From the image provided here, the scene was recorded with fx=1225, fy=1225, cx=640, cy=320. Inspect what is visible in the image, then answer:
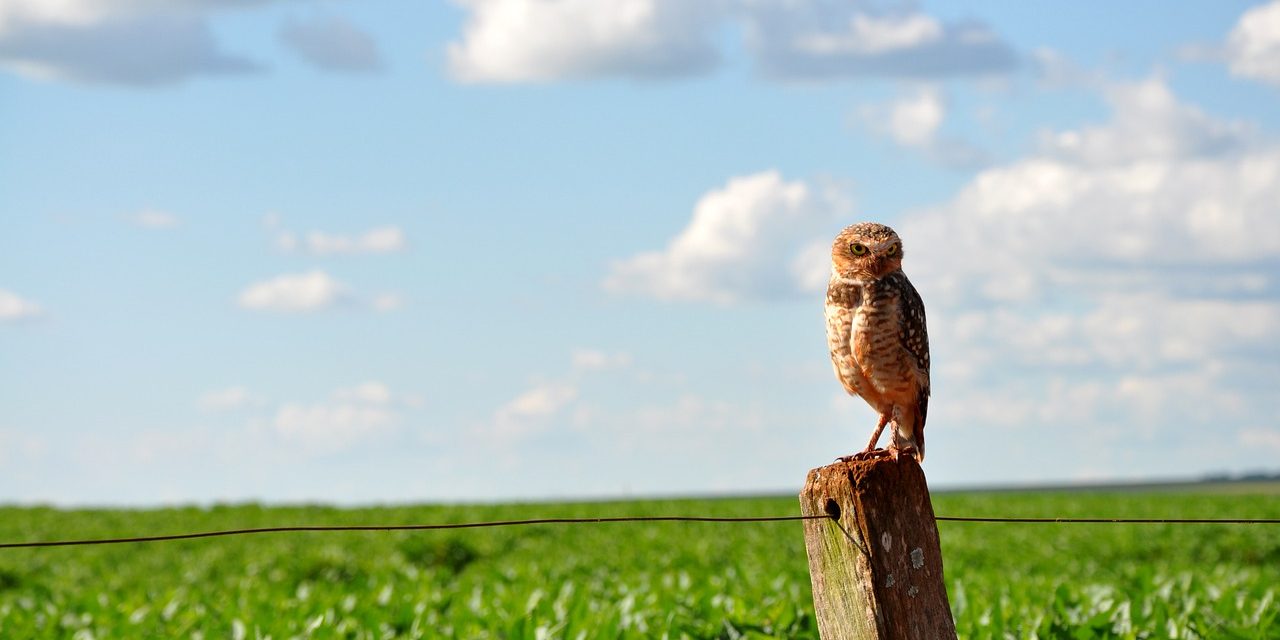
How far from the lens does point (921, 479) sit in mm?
3867

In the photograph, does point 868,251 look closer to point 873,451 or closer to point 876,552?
point 873,451

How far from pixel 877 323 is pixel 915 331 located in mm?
162

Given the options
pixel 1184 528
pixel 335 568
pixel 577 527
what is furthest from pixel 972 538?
pixel 335 568

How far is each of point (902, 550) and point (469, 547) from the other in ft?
56.6

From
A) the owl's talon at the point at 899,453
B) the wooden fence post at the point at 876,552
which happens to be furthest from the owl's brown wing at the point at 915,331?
the wooden fence post at the point at 876,552

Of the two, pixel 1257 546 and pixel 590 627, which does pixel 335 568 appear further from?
pixel 1257 546

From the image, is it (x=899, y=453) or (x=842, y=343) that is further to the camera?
(x=842, y=343)

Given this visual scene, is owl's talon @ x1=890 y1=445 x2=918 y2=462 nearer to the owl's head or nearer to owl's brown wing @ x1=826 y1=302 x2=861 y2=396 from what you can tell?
owl's brown wing @ x1=826 y1=302 x2=861 y2=396

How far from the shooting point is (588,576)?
13477 mm

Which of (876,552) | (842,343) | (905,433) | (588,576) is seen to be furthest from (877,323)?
(588,576)

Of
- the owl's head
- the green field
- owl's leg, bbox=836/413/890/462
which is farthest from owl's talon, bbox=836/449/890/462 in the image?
the green field

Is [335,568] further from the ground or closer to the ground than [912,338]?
closer to the ground

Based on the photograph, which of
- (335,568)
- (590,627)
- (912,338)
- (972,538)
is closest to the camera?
(912,338)

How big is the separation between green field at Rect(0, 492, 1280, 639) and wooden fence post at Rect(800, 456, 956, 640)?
7.45 feet
